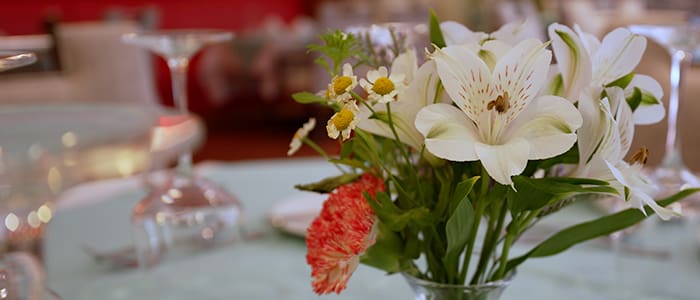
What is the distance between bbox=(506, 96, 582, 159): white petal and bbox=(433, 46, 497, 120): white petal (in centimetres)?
2

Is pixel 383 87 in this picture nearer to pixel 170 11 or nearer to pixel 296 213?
pixel 296 213

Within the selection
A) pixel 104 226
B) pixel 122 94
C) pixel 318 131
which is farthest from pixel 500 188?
pixel 318 131

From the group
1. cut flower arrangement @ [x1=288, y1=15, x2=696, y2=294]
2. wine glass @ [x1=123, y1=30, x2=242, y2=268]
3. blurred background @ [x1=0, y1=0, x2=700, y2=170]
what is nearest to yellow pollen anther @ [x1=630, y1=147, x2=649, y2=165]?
cut flower arrangement @ [x1=288, y1=15, x2=696, y2=294]

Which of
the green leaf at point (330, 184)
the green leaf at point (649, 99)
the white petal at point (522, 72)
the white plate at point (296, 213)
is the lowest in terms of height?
the white plate at point (296, 213)

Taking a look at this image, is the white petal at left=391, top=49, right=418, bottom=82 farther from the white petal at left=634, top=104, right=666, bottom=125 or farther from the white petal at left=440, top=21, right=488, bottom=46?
the white petal at left=634, top=104, right=666, bottom=125

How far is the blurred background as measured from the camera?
3078mm

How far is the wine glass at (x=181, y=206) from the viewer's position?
813mm

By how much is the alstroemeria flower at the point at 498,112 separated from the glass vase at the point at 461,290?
0.11 m

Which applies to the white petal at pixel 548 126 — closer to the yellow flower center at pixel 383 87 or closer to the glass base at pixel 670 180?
the yellow flower center at pixel 383 87

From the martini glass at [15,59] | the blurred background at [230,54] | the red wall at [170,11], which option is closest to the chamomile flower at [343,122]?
the martini glass at [15,59]

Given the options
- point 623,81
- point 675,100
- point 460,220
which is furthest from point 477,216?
point 675,100

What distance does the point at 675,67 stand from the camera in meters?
0.80

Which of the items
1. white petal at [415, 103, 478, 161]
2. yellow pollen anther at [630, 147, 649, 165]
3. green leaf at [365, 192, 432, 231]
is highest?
white petal at [415, 103, 478, 161]

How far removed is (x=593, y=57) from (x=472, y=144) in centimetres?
11
